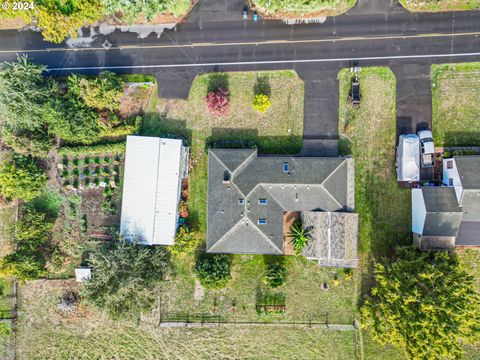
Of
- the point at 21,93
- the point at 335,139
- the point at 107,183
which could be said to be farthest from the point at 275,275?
the point at 21,93

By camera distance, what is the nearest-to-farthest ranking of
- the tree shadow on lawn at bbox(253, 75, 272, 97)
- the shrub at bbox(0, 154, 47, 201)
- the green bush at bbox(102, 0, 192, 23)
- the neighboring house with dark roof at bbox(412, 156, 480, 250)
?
the neighboring house with dark roof at bbox(412, 156, 480, 250) < the green bush at bbox(102, 0, 192, 23) < the shrub at bbox(0, 154, 47, 201) < the tree shadow on lawn at bbox(253, 75, 272, 97)

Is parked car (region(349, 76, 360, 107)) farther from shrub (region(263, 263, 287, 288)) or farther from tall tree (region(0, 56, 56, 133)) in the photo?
tall tree (region(0, 56, 56, 133))

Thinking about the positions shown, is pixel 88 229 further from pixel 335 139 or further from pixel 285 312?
pixel 335 139

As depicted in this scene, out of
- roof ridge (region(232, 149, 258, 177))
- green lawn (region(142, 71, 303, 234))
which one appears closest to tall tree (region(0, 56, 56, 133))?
green lawn (region(142, 71, 303, 234))

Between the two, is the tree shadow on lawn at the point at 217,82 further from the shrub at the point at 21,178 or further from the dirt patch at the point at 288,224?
the shrub at the point at 21,178

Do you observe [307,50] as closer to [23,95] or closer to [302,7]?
[302,7]

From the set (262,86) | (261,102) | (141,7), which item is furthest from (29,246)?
(262,86)
